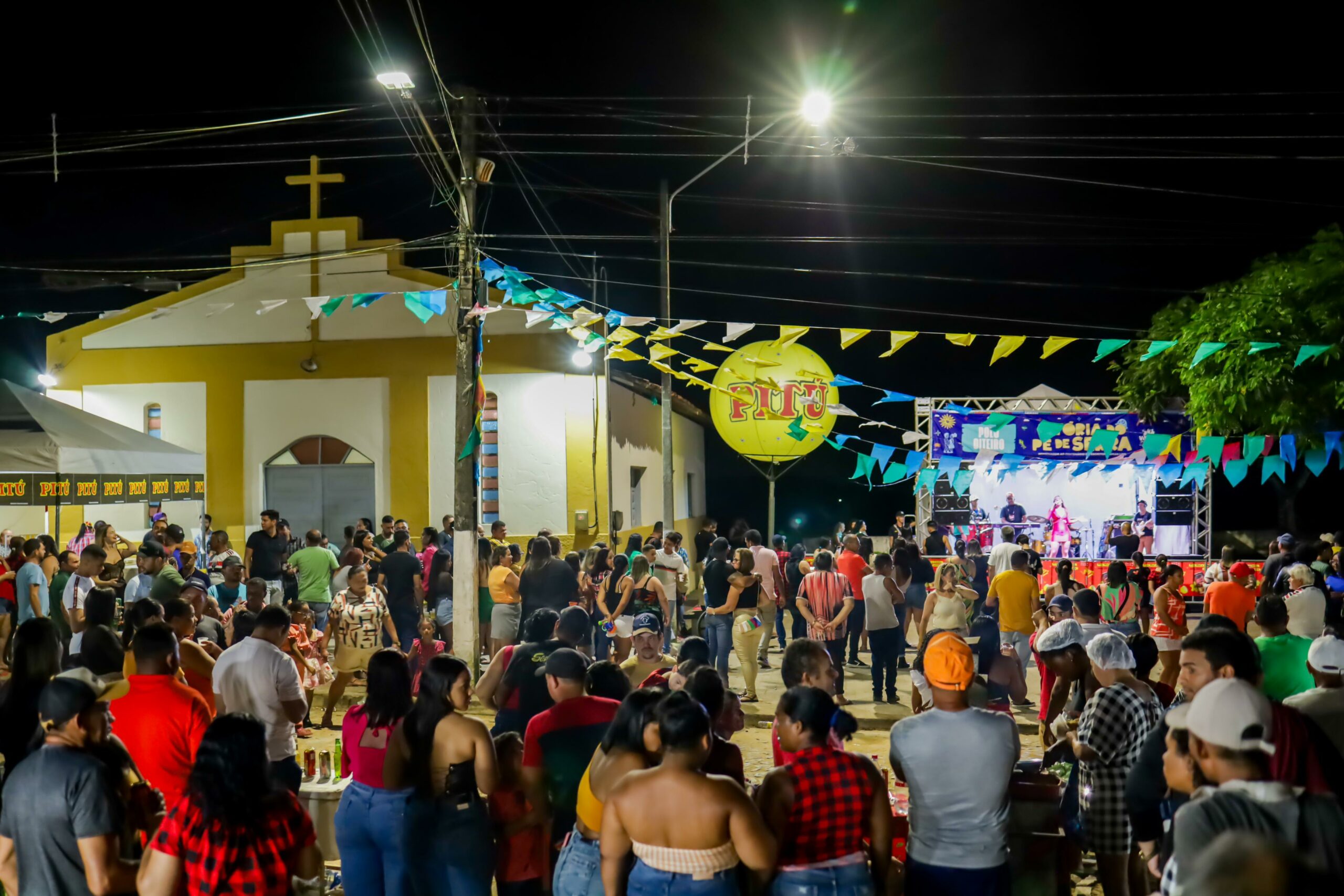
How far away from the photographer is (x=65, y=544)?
21469 mm

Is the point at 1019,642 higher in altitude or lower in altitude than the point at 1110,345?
lower

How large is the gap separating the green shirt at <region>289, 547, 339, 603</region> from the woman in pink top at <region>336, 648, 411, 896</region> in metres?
7.47

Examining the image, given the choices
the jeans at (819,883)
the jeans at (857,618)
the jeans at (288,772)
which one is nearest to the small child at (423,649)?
the jeans at (288,772)

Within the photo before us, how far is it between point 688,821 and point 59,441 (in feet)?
39.3

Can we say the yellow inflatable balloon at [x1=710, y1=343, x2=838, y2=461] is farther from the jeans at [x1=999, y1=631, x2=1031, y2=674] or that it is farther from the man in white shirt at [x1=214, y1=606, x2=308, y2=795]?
the man in white shirt at [x1=214, y1=606, x2=308, y2=795]

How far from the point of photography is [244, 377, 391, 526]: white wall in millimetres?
20984

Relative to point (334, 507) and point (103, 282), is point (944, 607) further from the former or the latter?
point (103, 282)

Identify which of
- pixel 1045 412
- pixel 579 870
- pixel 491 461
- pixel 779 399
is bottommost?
pixel 579 870

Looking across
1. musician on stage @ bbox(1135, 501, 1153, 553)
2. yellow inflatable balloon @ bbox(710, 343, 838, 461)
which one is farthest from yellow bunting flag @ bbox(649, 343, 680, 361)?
musician on stage @ bbox(1135, 501, 1153, 553)

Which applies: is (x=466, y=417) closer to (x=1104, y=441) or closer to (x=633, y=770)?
(x=633, y=770)

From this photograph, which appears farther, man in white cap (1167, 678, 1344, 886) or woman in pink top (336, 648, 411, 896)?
woman in pink top (336, 648, 411, 896)

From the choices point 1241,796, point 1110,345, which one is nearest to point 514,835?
point 1241,796

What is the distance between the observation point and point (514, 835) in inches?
178

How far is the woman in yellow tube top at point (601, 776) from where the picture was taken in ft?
13.0
